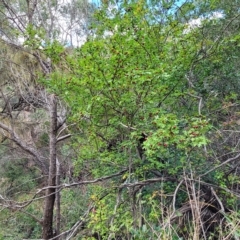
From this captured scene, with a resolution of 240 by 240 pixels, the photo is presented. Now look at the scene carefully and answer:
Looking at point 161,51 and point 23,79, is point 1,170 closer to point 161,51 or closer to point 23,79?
point 23,79

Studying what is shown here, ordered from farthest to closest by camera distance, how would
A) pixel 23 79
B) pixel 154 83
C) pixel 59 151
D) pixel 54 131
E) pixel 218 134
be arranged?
pixel 59 151, pixel 23 79, pixel 54 131, pixel 218 134, pixel 154 83

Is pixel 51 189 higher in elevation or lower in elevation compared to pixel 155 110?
lower

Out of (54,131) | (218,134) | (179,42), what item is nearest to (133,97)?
(179,42)

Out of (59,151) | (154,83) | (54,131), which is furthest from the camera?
(59,151)

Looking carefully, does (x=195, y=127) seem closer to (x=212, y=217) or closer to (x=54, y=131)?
(x=212, y=217)

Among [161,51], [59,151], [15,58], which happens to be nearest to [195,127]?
[161,51]

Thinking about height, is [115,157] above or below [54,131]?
below

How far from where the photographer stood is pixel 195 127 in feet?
7.04

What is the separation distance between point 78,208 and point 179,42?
3.57 m

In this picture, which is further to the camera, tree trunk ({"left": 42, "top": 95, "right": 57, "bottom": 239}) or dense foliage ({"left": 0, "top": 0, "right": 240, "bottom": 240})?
tree trunk ({"left": 42, "top": 95, "right": 57, "bottom": 239})

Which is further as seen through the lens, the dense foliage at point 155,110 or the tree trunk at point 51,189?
the tree trunk at point 51,189

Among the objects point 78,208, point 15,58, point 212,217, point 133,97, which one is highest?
point 15,58

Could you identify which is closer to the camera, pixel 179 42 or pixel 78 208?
pixel 179 42

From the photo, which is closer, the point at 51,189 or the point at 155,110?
the point at 155,110
